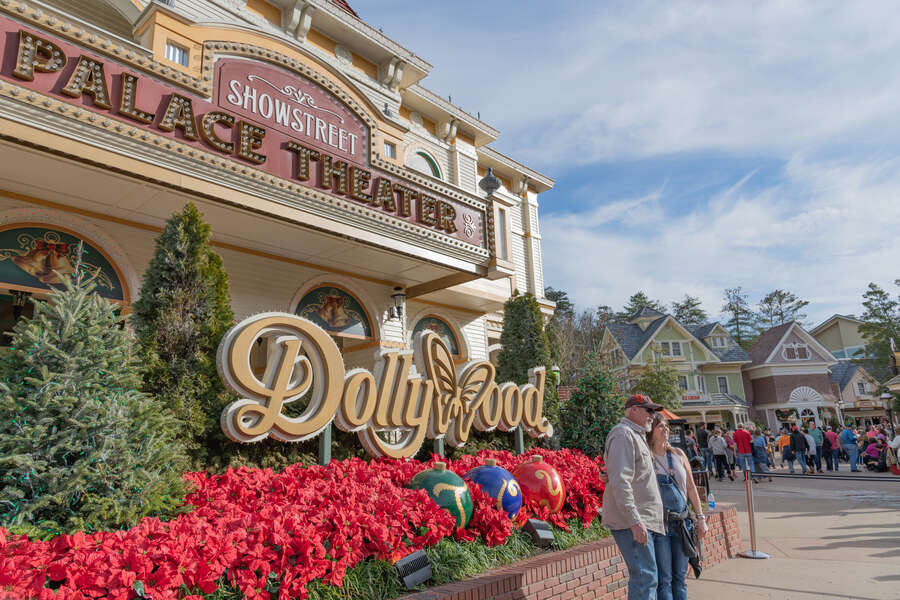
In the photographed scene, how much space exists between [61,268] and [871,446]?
24602 mm

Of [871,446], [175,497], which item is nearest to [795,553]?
[175,497]

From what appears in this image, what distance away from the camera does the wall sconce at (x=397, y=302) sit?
496 inches

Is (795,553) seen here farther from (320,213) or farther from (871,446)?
(871,446)

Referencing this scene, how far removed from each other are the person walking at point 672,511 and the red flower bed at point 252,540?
1.60 m

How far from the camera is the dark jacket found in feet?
61.7

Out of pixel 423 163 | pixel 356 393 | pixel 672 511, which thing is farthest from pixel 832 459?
pixel 356 393

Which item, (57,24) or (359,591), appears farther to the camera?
(57,24)

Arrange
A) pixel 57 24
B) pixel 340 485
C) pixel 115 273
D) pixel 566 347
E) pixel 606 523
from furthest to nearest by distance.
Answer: pixel 566 347
pixel 115 273
pixel 57 24
pixel 340 485
pixel 606 523

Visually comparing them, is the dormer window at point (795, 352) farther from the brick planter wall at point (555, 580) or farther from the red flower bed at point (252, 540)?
the red flower bed at point (252, 540)

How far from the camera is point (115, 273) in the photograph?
8.60 meters

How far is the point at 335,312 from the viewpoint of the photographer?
11680 mm

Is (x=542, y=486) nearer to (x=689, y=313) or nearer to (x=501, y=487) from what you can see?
(x=501, y=487)

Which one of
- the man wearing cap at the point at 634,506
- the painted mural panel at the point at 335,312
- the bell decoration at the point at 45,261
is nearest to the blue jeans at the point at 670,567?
the man wearing cap at the point at 634,506

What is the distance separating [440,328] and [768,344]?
41.1 metres
